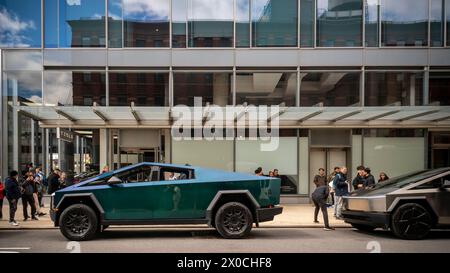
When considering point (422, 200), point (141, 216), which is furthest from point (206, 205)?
point (422, 200)

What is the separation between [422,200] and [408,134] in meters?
8.24

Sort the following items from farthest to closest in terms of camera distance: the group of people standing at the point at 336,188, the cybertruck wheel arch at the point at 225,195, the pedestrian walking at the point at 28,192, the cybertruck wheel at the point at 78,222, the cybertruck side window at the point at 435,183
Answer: the pedestrian walking at the point at 28,192
the group of people standing at the point at 336,188
the cybertruck side window at the point at 435,183
the cybertruck wheel arch at the point at 225,195
the cybertruck wheel at the point at 78,222

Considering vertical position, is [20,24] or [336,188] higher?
[20,24]

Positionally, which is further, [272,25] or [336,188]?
[272,25]

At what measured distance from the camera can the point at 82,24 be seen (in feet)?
53.7

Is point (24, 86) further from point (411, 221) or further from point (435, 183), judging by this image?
point (435, 183)

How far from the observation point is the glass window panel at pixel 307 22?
53.8 ft

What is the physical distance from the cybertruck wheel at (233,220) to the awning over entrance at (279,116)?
5761 mm

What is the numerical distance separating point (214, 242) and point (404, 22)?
13.0m

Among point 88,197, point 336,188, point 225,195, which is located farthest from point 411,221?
point 88,197

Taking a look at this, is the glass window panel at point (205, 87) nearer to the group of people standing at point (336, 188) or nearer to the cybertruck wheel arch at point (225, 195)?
the group of people standing at point (336, 188)

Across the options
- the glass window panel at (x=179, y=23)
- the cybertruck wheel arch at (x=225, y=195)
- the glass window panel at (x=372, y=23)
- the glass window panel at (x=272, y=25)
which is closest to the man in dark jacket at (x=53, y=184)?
the cybertruck wheel arch at (x=225, y=195)

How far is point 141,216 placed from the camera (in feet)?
29.1
